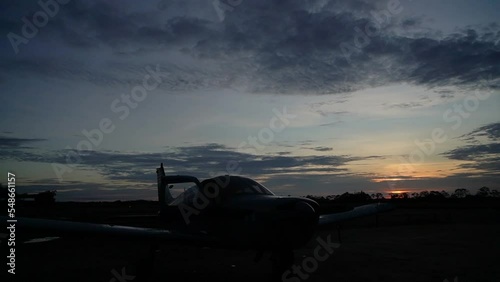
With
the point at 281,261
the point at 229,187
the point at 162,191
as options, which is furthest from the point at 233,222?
the point at 162,191

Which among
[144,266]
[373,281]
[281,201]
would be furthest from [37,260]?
[373,281]

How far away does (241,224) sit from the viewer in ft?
26.8

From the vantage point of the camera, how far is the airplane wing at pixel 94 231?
7.65 m

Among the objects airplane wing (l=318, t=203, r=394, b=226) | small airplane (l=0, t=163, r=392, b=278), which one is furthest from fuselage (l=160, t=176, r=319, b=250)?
airplane wing (l=318, t=203, r=394, b=226)

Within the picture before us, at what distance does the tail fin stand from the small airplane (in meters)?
0.89

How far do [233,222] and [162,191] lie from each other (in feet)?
15.6

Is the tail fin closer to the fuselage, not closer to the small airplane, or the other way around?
the small airplane

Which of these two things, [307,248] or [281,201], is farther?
[307,248]

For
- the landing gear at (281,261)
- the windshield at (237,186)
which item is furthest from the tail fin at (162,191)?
the landing gear at (281,261)

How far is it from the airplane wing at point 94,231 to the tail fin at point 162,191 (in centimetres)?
203

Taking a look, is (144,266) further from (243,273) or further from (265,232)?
(265,232)

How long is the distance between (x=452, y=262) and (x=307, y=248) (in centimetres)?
530

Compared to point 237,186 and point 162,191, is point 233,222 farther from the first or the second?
point 162,191

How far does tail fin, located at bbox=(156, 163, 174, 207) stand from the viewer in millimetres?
11484
